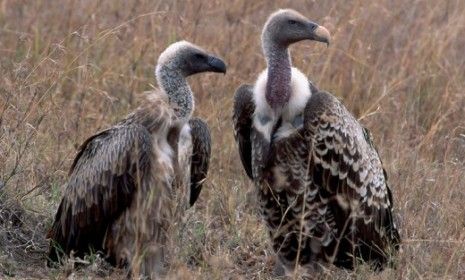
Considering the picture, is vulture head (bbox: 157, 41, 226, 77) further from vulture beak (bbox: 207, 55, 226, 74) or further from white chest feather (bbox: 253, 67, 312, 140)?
white chest feather (bbox: 253, 67, 312, 140)

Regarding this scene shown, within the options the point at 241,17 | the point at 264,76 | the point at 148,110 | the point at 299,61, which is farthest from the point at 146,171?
the point at 241,17

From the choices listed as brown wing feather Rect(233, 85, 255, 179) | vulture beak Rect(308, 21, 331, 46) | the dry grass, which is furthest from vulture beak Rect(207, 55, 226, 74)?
the dry grass

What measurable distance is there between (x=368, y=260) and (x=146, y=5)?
3528 mm

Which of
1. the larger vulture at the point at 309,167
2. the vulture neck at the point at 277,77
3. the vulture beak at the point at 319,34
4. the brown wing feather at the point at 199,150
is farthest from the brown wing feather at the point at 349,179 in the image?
the brown wing feather at the point at 199,150

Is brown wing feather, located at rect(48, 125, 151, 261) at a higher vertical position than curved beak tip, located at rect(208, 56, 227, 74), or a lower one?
lower

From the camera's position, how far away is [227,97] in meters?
8.19

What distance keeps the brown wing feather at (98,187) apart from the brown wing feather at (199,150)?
0.36 meters

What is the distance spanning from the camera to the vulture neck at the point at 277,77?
603cm

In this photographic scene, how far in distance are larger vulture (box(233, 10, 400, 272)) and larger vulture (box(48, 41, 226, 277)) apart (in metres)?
0.34

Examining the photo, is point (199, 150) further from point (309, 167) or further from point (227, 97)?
point (227, 97)

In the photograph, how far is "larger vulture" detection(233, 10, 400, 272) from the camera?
19.4ft

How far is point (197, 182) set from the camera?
600cm

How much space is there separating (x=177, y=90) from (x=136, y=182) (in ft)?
1.91

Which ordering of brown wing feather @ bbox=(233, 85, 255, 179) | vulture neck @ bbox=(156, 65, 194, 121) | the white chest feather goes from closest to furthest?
1. vulture neck @ bbox=(156, 65, 194, 121)
2. the white chest feather
3. brown wing feather @ bbox=(233, 85, 255, 179)
